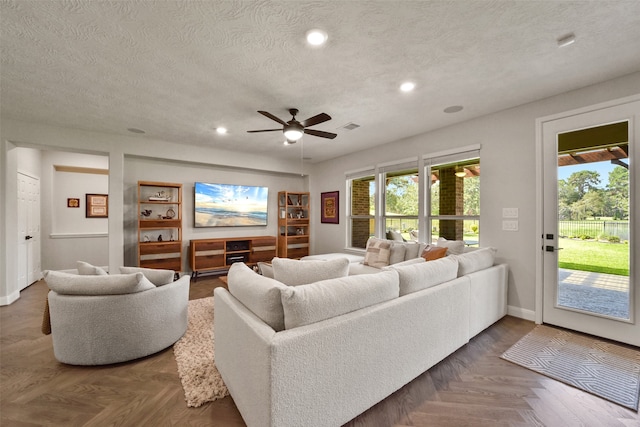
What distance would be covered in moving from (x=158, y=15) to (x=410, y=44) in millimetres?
1820

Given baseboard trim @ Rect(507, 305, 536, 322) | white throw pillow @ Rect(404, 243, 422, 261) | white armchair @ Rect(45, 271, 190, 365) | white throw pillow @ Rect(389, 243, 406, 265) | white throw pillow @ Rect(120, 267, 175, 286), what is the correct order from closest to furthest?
white armchair @ Rect(45, 271, 190, 365)
white throw pillow @ Rect(120, 267, 175, 286)
baseboard trim @ Rect(507, 305, 536, 322)
white throw pillow @ Rect(404, 243, 422, 261)
white throw pillow @ Rect(389, 243, 406, 265)

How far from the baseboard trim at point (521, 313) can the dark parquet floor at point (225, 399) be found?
111 centimetres

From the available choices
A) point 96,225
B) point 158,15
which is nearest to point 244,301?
point 158,15

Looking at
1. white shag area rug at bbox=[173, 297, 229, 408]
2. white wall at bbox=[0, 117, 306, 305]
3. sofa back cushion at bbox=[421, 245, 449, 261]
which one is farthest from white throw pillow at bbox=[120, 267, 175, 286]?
sofa back cushion at bbox=[421, 245, 449, 261]

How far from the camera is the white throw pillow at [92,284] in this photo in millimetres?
2117

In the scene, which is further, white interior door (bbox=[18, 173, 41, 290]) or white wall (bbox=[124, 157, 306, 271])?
white wall (bbox=[124, 157, 306, 271])

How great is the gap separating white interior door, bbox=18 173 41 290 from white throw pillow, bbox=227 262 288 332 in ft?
15.9

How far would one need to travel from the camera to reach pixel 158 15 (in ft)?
5.79

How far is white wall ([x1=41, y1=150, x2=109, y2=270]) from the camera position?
201 inches

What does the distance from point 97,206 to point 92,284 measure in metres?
4.64

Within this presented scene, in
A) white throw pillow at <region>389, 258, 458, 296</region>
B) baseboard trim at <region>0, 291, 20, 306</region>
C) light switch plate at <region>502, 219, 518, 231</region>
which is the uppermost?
light switch plate at <region>502, 219, 518, 231</region>

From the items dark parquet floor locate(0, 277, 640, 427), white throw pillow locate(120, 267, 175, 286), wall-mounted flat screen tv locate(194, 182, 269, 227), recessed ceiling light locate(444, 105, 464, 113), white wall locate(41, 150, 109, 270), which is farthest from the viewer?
wall-mounted flat screen tv locate(194, 182, 269, 227)

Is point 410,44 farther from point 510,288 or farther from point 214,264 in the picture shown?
point 214,264

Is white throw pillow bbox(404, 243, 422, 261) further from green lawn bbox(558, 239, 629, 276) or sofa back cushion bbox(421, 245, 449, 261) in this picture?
green lawn bbox(558, 239, 629, 276)
